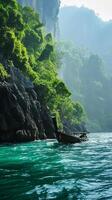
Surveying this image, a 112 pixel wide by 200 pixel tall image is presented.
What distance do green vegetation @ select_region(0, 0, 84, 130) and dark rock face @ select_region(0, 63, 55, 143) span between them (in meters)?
4.55

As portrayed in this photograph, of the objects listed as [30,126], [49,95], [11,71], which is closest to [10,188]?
[30,126]

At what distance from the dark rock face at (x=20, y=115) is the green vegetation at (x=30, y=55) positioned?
14.9 ft

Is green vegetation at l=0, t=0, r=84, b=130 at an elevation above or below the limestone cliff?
below

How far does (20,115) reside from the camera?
172 ft

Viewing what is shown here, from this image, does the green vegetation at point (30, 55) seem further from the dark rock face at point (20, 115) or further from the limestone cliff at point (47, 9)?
the limestone cliff at point (47, 9)

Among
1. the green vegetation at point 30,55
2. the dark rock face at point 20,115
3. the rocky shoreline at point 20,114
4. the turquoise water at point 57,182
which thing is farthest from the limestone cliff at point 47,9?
the turquoise water at point 57,182

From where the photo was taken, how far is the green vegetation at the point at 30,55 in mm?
68375

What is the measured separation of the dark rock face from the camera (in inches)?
1987

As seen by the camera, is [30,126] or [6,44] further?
[6,44]

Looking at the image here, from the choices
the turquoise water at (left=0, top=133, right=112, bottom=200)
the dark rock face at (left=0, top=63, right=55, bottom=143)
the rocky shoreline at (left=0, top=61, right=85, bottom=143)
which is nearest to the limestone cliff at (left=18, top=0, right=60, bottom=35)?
the rocky shoreline at (left=0, top=61, right=85, bottom=143)

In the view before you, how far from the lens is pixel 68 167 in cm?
2139

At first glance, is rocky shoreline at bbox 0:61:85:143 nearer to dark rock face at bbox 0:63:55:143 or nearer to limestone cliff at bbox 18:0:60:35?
dark rock face at bbox 0:63:55:143

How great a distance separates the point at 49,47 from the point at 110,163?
77.6 m

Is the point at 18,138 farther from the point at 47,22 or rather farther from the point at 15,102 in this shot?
the point at 47,22
